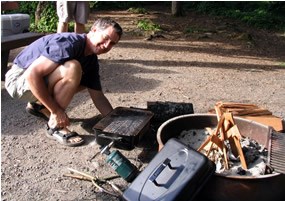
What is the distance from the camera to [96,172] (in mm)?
2834

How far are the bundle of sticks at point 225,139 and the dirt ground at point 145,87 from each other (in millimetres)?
587

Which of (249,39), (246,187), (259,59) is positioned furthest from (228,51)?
(246,187)

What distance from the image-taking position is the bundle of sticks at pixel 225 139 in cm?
256

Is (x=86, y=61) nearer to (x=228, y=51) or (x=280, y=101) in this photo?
(x=280, y=101)

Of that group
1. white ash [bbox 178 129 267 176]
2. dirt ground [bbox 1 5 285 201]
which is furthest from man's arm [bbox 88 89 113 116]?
white ash [bbox 178 129 267 176]

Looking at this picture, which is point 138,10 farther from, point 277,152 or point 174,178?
point 174,178

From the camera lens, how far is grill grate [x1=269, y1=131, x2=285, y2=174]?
7.27 feet

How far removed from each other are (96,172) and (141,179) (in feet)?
2.04

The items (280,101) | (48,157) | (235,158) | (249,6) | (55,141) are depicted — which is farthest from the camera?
(249,6)

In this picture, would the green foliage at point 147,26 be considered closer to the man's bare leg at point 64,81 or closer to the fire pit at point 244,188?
the man's bare leg at point 64,81

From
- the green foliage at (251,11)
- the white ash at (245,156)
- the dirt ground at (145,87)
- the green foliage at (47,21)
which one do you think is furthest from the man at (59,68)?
the green foliage at (251,11)

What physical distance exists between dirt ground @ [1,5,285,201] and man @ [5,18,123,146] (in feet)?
0.94

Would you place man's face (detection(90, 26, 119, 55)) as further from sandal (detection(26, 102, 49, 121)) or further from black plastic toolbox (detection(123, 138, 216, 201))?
black plastic toolbox (detection(123, 138, 216, 201))

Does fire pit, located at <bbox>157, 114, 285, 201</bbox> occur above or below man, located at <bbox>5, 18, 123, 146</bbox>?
below
